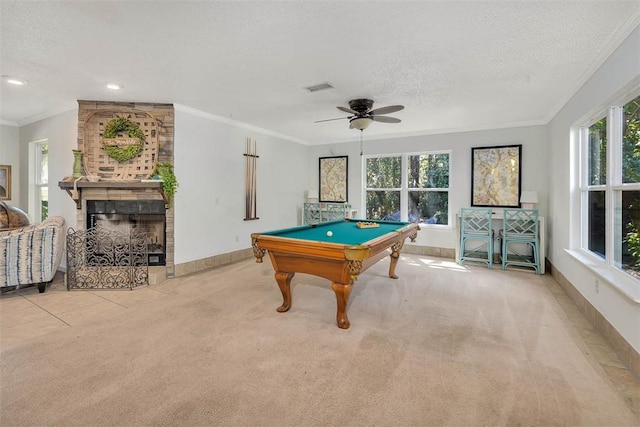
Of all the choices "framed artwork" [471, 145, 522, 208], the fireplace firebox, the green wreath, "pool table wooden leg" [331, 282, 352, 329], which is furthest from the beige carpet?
"framed artwork" [471, 145, 522, 208]

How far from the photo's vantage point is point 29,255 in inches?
146

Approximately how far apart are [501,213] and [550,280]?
1.38 metres

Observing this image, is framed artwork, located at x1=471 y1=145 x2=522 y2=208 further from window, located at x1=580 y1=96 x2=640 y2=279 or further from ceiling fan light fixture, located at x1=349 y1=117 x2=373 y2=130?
ceiling fan light fixture, located at x1=349 y1=117 x2=373 y2=130

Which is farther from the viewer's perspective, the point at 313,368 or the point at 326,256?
the point at 326,256

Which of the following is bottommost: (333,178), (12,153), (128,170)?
(128,170)

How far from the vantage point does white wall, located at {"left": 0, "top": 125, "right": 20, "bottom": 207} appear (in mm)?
5688

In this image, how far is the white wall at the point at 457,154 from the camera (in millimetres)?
5230

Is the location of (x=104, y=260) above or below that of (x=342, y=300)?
above

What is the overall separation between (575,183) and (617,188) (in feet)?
4.17

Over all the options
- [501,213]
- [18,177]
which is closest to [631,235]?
[501,213]

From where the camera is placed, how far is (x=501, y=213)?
5.36m

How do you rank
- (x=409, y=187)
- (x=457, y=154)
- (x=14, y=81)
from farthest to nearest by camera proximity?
(x=409, y=187) < (x=457, y=154) < (x=14, y=81)

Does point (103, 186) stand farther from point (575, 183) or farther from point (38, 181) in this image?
point (575, 183)

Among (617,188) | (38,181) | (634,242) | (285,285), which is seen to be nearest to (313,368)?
(285,285)
